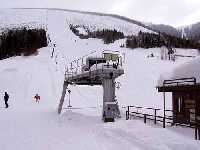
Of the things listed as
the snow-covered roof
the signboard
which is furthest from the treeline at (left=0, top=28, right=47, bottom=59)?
the signboard

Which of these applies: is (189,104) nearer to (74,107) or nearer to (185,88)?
(185,88)

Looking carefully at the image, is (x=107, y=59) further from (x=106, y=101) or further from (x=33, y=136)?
(x=33, y=136)

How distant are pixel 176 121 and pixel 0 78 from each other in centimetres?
3713

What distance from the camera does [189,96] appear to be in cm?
2292

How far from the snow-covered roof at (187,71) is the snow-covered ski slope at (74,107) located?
2942mm

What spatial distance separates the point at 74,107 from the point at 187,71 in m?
20.0

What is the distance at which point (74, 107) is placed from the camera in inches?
1575

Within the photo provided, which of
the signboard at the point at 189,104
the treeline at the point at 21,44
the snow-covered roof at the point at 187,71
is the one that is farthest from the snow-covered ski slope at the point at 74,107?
the snow-covered roof at the point at 187,71

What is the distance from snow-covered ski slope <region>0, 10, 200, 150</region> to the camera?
17.8 meters

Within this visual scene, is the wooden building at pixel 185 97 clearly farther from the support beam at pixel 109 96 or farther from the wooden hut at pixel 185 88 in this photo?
the support beam at pixel 109 96

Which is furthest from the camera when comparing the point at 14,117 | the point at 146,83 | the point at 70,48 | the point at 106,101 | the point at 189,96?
the point at 70,48

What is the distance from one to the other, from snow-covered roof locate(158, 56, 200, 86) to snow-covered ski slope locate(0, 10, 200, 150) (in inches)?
116

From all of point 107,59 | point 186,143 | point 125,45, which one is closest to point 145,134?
point 186,143

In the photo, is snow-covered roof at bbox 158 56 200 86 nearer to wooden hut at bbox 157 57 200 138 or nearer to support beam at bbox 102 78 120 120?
wooden hut at bbox 157 57 200 138
